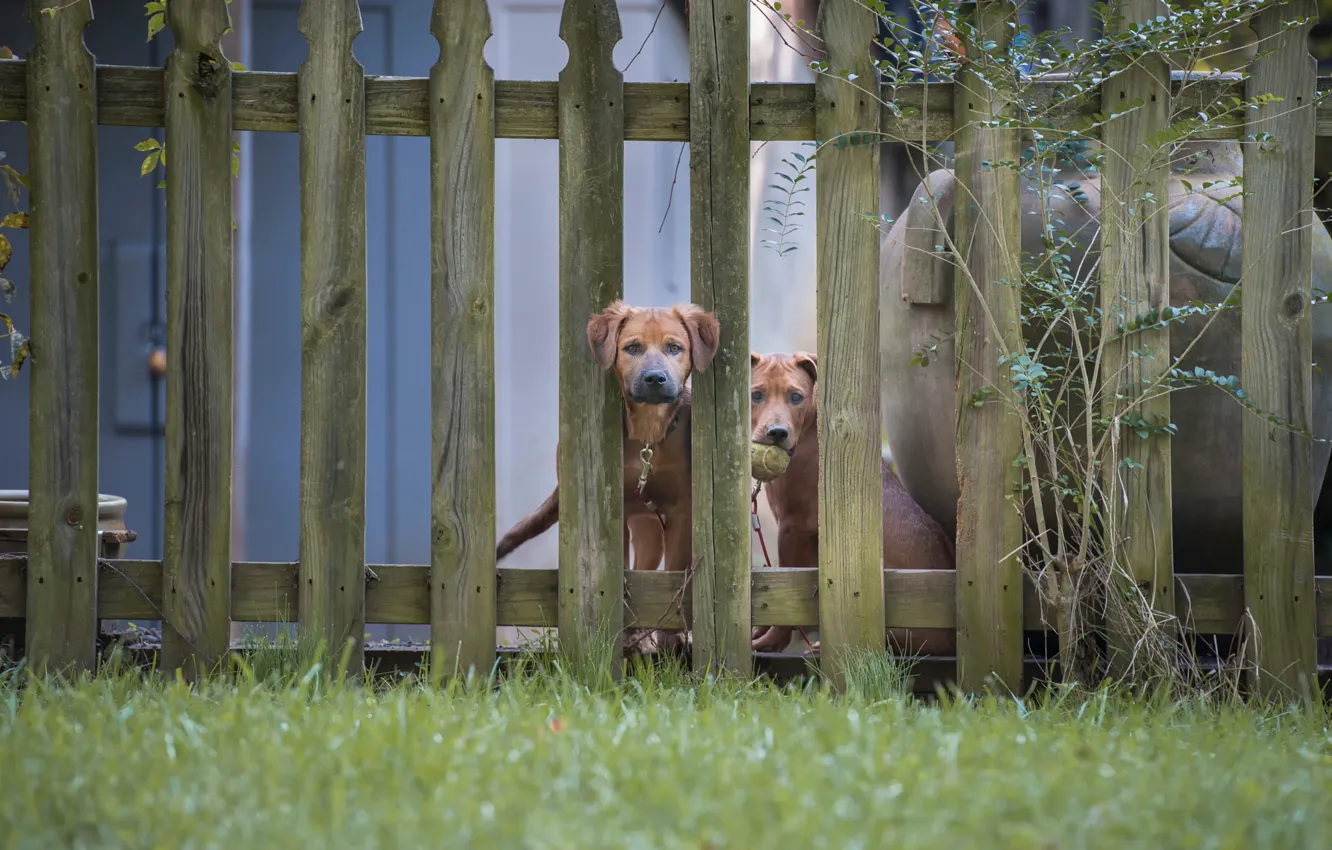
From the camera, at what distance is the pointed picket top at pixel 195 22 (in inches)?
122

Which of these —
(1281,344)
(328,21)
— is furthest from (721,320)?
(1281,344)

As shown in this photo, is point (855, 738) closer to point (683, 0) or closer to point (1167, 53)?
point (1167, 53)

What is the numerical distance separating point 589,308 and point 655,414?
20.4 inches

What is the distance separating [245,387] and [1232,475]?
4.35 meters

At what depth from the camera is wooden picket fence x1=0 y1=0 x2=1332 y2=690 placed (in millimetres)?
3117

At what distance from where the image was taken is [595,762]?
1.95m

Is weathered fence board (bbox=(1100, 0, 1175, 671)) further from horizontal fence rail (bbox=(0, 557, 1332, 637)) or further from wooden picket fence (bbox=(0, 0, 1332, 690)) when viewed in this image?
horizontal fence rail (bbox=(0, 557, 1332, 637))

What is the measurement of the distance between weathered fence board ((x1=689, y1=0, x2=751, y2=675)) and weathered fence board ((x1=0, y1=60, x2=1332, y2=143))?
0.25ft

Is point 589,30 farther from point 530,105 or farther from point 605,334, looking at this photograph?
point 605,334

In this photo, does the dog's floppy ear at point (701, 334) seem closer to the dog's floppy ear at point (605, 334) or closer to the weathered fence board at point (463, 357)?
the dog's floppy ear at point (605, 334)

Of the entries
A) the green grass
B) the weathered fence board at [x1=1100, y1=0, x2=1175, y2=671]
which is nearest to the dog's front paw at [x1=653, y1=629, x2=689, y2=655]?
the green grass

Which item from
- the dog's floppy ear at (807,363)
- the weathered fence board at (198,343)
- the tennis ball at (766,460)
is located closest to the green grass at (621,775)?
the weathered fence board at (198,343)

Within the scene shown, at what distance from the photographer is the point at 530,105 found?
10.3 feet

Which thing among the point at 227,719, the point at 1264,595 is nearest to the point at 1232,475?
the point at 1264,595
